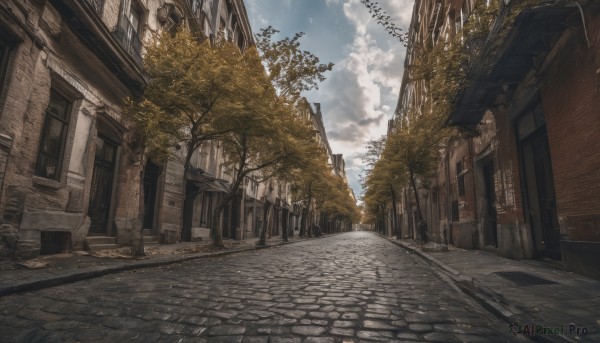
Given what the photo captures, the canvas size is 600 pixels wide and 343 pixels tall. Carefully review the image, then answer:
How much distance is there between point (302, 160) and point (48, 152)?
11.4 m

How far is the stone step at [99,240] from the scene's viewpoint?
34.5ft

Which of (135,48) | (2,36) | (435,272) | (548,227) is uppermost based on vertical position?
(135,48)

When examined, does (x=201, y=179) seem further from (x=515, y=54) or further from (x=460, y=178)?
(x=515, y=54)

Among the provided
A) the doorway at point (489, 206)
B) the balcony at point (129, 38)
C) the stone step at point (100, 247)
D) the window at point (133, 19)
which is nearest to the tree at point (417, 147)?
the doorway at point (489, 206)

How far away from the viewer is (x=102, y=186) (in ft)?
40.1

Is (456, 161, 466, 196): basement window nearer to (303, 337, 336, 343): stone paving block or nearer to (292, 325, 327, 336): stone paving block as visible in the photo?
(292, 325, 327, 336): stone paving block

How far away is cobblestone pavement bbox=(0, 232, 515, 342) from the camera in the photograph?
A: 3271 millimetres

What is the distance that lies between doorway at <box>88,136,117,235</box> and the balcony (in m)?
3.39

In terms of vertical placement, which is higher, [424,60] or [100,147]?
[424,60]

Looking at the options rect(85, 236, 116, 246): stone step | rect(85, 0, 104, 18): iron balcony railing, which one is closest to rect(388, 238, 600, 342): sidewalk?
rect(85, 236, 116, 246): stone step

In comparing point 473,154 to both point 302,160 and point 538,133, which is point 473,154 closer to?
point 538,133

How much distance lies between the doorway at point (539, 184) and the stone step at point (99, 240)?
13047 mm

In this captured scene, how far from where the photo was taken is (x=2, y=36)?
7230 millimetres

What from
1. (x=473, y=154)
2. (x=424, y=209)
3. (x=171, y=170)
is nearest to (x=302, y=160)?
(x=171, y=170)
